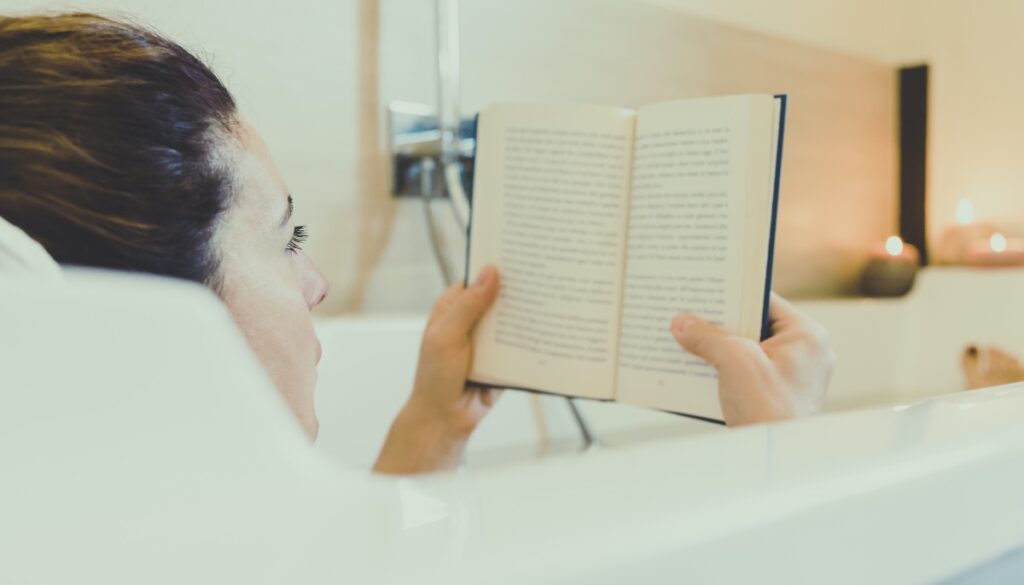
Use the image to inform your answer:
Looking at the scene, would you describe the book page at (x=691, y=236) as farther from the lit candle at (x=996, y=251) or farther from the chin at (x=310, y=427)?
the lit candle at (x=996, y=251)

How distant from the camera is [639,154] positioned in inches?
20.3

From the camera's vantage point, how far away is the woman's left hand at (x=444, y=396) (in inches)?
23.1

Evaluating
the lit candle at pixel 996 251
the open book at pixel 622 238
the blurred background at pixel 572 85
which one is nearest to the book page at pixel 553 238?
the open book at pixel 622 238

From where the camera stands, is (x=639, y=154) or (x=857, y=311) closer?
(x=639, y=154)

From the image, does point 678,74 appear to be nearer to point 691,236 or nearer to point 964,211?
point 691,236

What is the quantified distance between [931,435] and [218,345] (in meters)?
0.19

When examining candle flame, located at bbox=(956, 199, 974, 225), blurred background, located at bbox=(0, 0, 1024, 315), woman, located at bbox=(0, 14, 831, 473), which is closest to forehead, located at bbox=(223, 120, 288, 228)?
woman, located at bbox=(0, 14, 831, 473)

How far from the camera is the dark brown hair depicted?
302 millimetres

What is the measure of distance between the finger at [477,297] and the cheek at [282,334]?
0.56 ft

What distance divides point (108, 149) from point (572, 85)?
51cm

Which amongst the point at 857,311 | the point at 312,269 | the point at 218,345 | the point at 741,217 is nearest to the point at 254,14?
the point at 312,269

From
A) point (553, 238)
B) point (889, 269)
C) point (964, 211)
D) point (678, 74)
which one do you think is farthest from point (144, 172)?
point (964, 211)

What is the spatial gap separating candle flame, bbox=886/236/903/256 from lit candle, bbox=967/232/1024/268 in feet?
1.03

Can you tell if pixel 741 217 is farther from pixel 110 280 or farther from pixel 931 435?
pixel 110 280
